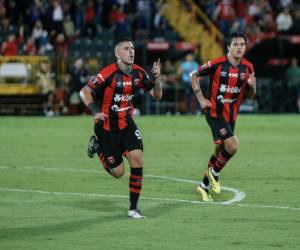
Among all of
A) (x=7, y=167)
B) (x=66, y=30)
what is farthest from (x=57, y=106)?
(x=7, y=167)

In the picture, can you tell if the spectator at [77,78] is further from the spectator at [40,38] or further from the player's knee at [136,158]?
the player's knee at [136,158]

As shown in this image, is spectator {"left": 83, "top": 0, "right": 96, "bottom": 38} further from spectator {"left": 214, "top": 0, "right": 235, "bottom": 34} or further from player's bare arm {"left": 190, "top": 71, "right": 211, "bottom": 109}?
player's bare arm {"left": 190, "top": 71, "right": 211, "bottom": 109}

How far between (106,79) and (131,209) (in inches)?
67.5

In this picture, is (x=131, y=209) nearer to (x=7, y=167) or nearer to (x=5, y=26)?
(x=7, y=167)

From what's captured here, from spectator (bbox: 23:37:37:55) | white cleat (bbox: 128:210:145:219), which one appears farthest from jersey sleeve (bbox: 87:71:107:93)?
spectator (bbox: 23:37:37:55)

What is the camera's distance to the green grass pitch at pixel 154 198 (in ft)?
35.4

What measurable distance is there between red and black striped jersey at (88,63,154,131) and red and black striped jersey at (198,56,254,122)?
78.8 inches

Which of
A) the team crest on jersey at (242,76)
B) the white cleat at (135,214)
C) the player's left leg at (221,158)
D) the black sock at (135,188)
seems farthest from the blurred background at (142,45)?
the white cleat at (135,214)

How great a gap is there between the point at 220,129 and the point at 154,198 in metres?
1.43

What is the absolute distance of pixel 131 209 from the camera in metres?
12.4

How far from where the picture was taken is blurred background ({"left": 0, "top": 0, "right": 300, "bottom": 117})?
35062mm

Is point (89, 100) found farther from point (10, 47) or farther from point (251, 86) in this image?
point (10, 47)

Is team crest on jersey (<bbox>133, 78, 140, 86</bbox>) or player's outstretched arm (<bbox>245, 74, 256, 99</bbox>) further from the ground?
team crest on jersey (<bbox>133, 78, 140, 86</bbox>)

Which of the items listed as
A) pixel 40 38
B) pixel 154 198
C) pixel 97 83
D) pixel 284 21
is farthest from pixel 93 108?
pixel 284 21
